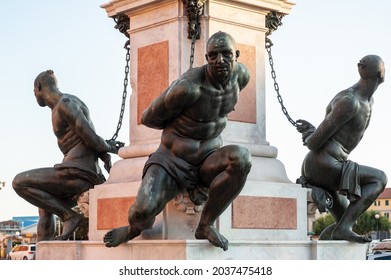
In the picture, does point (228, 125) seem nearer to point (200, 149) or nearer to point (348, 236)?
point (200, 149)

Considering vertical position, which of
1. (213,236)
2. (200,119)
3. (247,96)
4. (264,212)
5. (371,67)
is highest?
(371,67)

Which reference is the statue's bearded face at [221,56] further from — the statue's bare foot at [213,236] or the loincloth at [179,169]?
the statue's bare foot at [213,236]

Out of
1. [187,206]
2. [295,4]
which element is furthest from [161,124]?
[295,4]

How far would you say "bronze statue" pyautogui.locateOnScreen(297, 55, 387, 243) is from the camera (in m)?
8.84

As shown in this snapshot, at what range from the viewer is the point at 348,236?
9.00 metres

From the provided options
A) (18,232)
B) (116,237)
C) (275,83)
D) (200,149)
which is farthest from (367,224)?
(200,149)

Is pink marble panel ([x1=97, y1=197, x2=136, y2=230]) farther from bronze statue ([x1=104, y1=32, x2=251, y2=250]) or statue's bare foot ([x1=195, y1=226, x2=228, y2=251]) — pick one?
statue's bare foot ([x1=195, y1=226, x2=228, y2=251])

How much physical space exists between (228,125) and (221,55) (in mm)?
1379

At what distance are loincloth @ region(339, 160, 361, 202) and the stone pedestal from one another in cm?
44

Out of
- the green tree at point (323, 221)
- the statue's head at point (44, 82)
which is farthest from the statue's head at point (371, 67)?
the green tree at point (323, 221)
